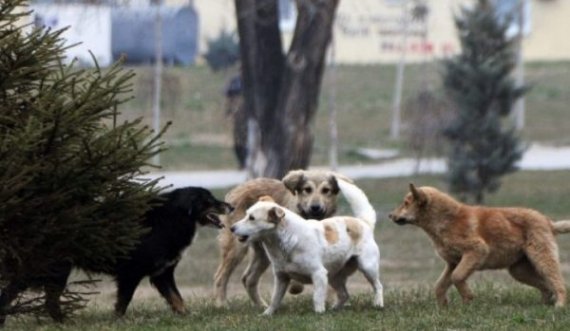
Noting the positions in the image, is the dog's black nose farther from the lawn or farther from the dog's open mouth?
the dog's open mouth

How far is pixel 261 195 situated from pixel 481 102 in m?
16.5

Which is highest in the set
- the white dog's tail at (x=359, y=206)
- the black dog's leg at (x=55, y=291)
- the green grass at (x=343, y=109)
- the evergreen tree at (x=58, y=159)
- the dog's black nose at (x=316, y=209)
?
the evergreen tree at (x=58, y=159)

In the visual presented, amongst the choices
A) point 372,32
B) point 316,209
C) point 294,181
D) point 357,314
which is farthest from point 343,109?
point 357,314

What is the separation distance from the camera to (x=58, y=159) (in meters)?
10.8

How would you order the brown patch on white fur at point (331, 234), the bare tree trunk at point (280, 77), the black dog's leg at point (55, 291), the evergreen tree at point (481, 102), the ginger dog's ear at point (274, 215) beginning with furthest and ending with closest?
the evergreen tree at point (481, 102)
the bare tree trunk at point (280, 77)
the brown patch on white fur at point (331, 234)
the ginger dog's ear at point (274, 215)
the black dog's leg at point (55, 291)

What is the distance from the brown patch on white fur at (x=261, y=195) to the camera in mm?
13758

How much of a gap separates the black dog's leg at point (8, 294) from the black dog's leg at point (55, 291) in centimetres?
18

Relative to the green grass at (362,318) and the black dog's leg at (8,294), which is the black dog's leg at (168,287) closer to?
the green grass at (362,318)

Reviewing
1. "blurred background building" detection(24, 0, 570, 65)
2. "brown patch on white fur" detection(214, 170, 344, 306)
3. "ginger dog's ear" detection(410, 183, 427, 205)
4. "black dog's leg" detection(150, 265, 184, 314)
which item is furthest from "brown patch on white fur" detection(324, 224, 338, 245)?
"blurred background building" detection(24, 0, 570, 65)

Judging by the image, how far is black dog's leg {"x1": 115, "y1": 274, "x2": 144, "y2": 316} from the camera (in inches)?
489

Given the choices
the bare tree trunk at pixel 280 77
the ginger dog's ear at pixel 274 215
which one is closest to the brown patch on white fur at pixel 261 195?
the ginger dog's ear at pixel 274 215

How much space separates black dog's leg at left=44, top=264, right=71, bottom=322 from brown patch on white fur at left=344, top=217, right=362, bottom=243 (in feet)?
7.32

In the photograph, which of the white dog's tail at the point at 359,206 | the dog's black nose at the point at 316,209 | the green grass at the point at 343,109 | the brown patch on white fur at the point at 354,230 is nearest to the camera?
the brown patch on white fur at the point at 354,230

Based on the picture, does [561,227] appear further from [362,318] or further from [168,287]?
[168,287]
